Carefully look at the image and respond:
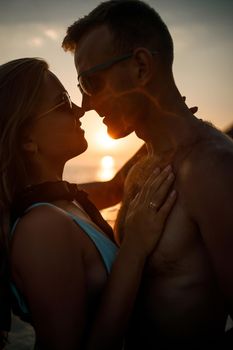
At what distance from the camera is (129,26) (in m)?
2.38

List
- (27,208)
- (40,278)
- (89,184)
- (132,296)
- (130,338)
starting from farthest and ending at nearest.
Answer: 1. (89,184)
2. (130,338)
3. (27,208)
4. (132,296)
5. (40,278)

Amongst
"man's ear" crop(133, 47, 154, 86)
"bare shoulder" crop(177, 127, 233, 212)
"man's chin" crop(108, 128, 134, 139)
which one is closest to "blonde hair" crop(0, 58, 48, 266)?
"man's chin" crop(108, 128, 134, 139)

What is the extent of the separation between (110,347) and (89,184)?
3307 millimetres

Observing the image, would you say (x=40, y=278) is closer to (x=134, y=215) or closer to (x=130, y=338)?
(x=134, y=215)

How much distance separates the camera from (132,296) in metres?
1.94

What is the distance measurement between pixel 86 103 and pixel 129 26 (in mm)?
669

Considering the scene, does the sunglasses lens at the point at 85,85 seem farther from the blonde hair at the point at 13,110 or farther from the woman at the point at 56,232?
the blonde hair at the point at 13,110

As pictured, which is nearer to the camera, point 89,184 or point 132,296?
point 132,296

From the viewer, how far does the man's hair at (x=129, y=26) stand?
236 centimetres

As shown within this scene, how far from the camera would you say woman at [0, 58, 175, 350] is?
1800 mm

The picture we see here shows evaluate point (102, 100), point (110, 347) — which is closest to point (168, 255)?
point (110, 347)

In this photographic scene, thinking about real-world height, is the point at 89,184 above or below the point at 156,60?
below

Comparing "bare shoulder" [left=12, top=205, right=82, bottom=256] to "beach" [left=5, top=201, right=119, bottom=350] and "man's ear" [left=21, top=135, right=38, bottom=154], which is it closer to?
"man's ear" [left=21, top=135, right=38, bottom=154]

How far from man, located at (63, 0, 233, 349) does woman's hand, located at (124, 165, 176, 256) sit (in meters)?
0.05
